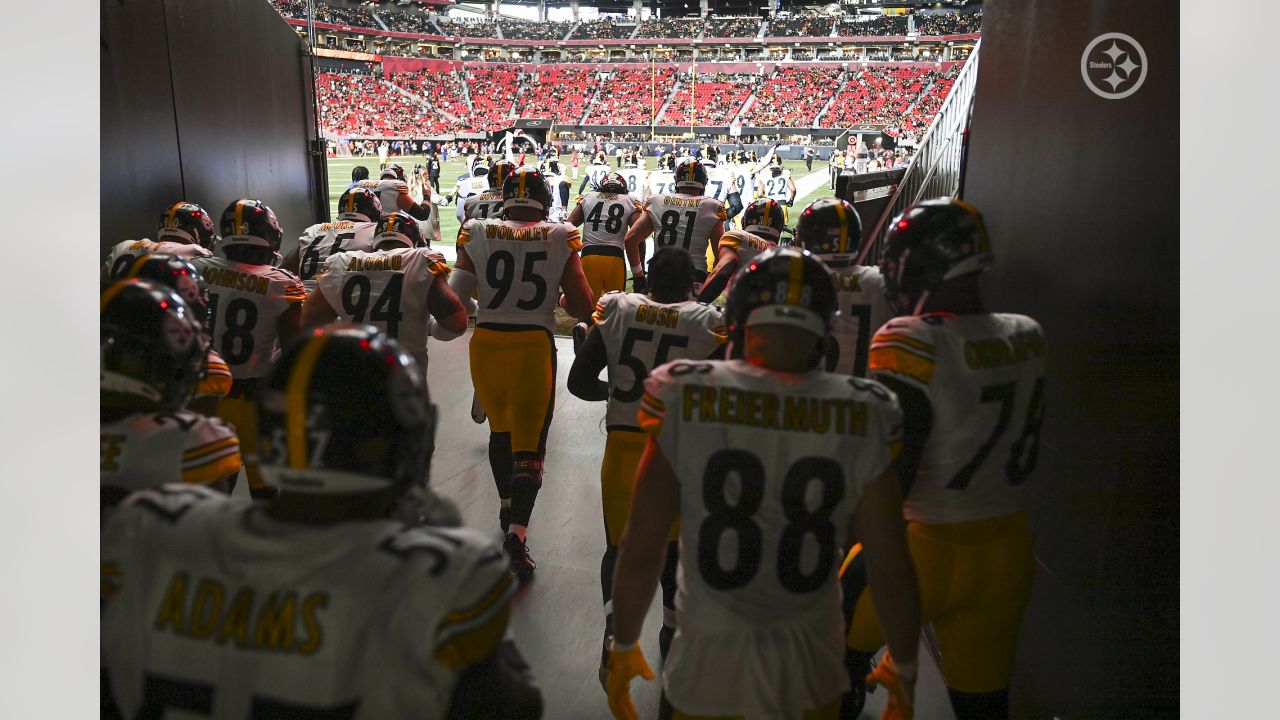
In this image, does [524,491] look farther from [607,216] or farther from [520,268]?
[607,216]

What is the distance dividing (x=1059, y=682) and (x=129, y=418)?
3.33 m

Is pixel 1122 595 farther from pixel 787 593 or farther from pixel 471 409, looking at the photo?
pixel 471 409

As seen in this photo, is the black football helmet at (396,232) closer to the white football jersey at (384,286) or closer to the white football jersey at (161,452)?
the white football jersey at (384,286)

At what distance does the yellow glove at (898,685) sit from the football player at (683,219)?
5636 millimetres

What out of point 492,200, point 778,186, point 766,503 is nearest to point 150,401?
point 766,503

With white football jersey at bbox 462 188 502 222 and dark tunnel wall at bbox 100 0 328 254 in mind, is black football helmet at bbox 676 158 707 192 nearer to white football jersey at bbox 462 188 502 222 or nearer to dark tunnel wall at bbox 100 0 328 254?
white football jersey at bbox 462 188 502 222

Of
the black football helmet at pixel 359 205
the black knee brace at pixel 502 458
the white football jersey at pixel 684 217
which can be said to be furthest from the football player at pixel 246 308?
the white football jersey at pixel 684 217

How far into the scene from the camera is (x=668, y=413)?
2.10m

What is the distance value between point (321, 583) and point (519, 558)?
3.52 meters

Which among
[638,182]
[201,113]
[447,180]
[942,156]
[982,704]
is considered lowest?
[982,704]

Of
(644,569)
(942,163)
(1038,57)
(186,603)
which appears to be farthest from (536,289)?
(942,163)

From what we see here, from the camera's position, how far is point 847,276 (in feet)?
15.2

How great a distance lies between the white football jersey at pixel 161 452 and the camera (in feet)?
7.22

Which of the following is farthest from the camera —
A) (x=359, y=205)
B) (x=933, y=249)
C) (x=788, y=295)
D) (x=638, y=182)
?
(x=638, y=182)
